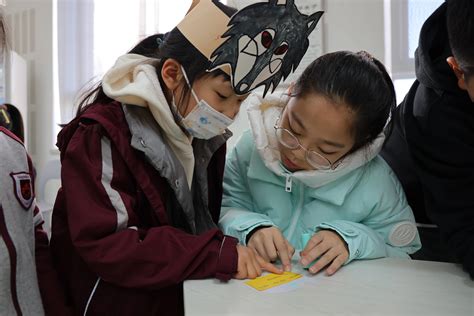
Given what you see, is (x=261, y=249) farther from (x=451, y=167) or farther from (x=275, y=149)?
(x=451, y=167)

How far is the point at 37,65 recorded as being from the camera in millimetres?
3059

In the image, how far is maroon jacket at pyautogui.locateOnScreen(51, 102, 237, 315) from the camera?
60 centimetres

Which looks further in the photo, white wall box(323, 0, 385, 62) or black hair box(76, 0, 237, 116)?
white wall box(323, 0, 385, 62)

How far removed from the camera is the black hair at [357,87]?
2.66 feet

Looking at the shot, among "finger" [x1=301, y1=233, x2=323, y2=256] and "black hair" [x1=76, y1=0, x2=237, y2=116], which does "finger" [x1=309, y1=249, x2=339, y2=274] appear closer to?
"finger" [x1=301, y1=233, x2=323, y2=256]

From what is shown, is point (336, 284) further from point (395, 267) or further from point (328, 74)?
point (328, 74)

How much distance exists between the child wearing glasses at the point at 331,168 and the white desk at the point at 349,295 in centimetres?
10

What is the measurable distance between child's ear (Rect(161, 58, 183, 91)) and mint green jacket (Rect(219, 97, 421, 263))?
24cm

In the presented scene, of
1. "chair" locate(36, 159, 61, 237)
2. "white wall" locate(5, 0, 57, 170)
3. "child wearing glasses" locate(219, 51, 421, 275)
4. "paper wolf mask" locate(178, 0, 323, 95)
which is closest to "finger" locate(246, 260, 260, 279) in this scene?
"child wearing glasses" locate(219, 51, 421, 275)

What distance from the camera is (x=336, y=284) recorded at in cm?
60

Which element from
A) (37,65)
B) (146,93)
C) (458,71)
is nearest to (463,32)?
(458,71)

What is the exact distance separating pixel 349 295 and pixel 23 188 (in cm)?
57

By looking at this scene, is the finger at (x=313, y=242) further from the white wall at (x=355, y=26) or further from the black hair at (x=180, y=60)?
the white wall at (x=355, y=26)

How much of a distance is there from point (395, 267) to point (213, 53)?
1.69 ft
